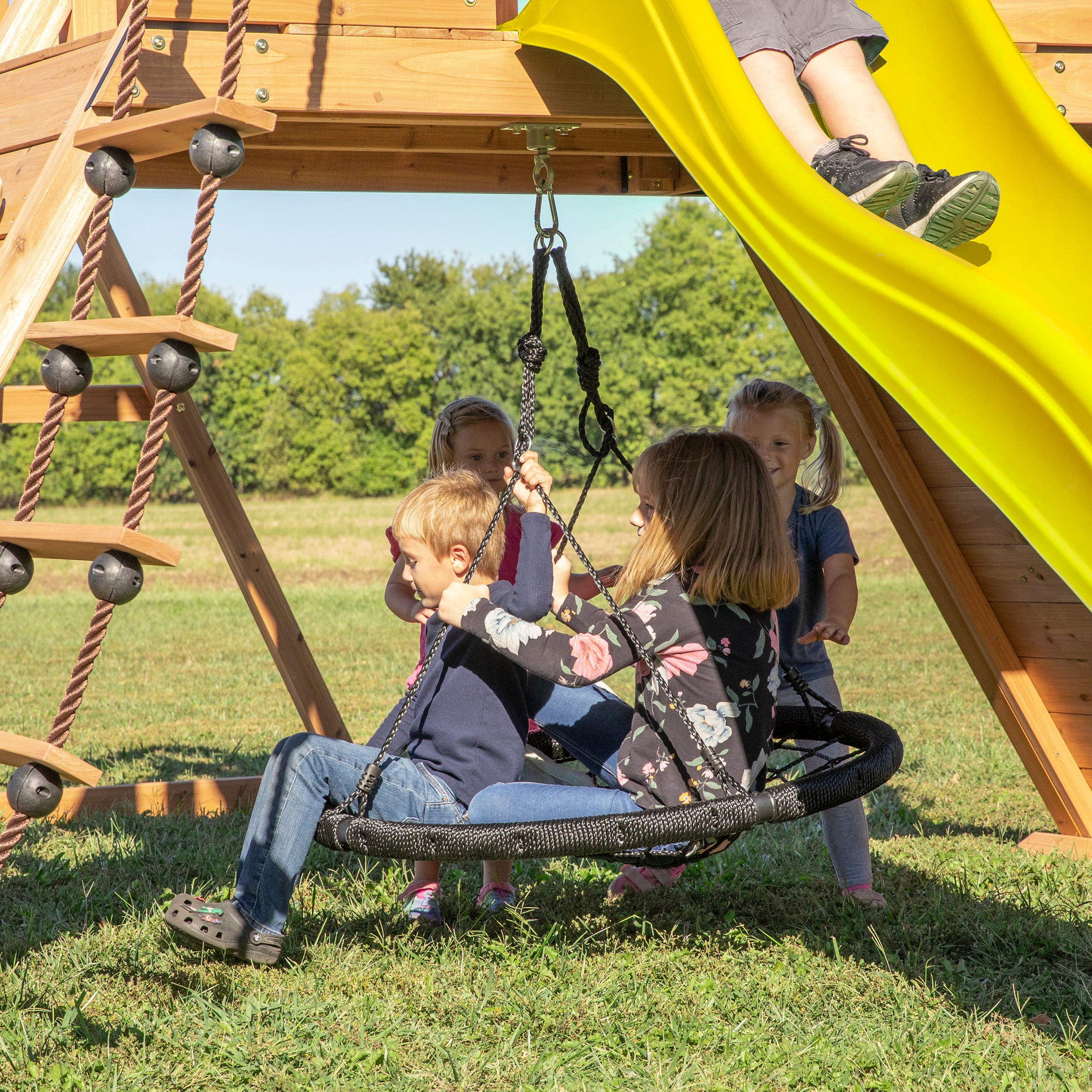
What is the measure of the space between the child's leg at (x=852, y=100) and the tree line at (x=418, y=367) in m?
32.7

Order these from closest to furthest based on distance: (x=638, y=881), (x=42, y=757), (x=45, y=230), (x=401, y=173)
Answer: (x=42, y=757), (x=45, y=230), (x=638, y=881), (x=401, y=173)

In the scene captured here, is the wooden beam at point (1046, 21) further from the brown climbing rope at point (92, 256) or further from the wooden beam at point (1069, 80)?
the brown climbing rope at point (92, 256)

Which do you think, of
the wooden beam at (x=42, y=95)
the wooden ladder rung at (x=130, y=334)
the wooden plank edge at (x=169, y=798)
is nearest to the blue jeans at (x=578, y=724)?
the wooden ladder rung at (x=130, y=334)

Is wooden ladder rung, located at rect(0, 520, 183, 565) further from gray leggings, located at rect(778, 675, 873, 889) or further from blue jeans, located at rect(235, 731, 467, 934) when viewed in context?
gray leggings, located at rect(778, 675, 873, 889)

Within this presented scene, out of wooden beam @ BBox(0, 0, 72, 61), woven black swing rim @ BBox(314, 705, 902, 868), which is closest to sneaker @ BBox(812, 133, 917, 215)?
woven black swing rim @ BBox(314, 705, 902, 868)

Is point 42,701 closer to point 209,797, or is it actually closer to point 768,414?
point 209,797

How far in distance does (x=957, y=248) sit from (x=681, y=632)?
3.76ft

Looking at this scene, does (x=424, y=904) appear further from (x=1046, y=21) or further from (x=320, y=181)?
(x=1046, y=21)

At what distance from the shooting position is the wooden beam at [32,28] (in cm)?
334

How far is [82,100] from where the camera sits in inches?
112

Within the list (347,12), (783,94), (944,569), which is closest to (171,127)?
(347,12)

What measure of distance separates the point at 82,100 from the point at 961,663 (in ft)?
29.7

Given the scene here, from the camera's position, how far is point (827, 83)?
3.10 metres

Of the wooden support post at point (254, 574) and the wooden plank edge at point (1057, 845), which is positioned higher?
the wooden support post at point (254, 574)
